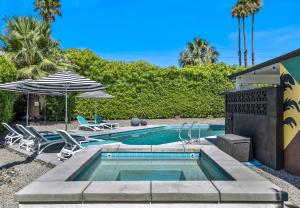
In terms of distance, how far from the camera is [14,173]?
7.39 m

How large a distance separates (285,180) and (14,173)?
606cm

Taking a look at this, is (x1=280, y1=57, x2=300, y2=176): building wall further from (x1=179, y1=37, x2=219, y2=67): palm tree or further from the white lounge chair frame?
(x1=179, y1=37, x2=219, y2=67): palm tree

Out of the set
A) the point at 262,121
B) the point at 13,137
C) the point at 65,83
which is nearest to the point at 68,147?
the point at 65,83

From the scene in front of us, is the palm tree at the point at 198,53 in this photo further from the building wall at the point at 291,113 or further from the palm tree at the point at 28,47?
the building wall at the point at 291,113

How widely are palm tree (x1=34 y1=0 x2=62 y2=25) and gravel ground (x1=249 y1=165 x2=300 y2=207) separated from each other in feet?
91.7

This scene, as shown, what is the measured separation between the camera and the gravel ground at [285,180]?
5577 millimetres

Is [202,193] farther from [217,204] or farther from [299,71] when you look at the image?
[299,71]

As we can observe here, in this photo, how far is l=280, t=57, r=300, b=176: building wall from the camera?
718 centimetres

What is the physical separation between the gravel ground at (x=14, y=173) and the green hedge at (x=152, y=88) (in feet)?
44.9

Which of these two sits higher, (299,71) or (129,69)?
(129,69)

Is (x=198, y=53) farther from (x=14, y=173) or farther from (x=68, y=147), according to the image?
(x=14, y=173)

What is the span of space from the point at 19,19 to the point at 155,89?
10.6m

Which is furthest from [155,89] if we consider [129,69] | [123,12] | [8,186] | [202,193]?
[202,193]

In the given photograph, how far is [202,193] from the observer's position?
14.8ft
